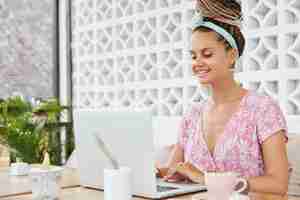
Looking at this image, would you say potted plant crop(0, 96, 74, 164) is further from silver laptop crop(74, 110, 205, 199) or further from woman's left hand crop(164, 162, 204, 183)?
woman's left hand crop(164, 162, 204, 183)

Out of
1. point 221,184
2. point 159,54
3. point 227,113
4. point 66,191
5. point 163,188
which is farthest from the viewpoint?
point 159,54

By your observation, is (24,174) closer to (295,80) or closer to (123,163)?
(123,163)

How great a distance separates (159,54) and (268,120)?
2161mm

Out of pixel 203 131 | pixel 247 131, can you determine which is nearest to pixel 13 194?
pixel 203 131

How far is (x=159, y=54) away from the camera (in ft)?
13.2

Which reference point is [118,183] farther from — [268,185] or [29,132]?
[29,132]

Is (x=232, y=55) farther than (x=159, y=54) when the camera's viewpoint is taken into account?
No

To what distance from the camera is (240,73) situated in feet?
11.1

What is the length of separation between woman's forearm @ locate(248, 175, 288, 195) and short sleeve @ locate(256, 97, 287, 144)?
0.60 ft

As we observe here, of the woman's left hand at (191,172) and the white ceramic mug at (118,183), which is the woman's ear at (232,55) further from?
the white ceramic mug at (118,183)

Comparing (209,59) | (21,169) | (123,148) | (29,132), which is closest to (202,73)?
(209,59)

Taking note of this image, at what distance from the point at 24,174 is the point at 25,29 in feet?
9.29

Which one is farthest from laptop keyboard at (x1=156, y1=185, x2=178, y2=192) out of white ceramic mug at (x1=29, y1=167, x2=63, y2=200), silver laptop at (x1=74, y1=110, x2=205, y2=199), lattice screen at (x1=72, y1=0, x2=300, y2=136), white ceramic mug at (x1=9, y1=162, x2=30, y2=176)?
lattice screen at (x1=72, y1=0, x2=300, y2=136)

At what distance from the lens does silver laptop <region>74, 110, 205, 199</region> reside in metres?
1.64
